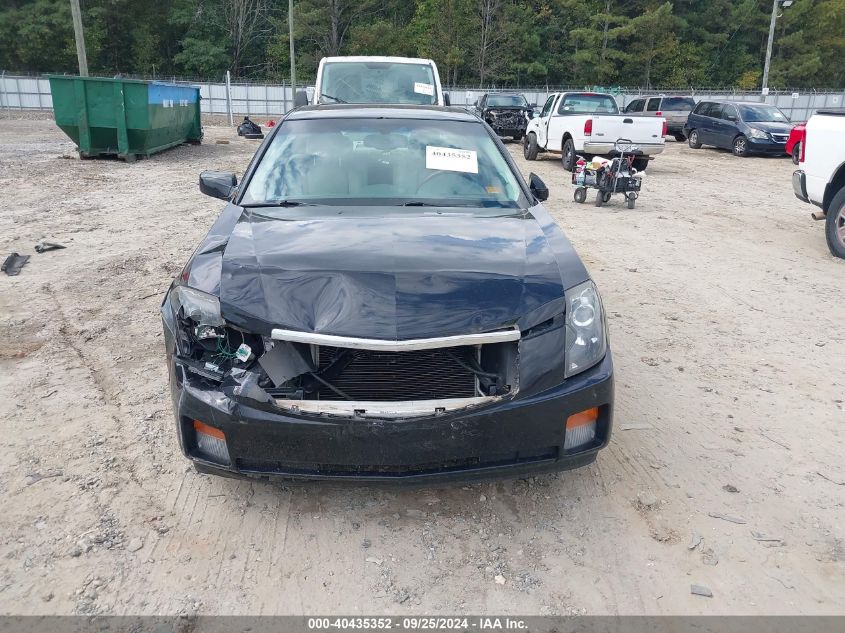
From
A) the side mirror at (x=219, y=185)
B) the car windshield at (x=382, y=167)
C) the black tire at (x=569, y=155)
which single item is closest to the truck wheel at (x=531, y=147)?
the black tire at (x=569, y=155)

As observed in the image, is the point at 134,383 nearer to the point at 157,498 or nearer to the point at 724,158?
the point at 157,498

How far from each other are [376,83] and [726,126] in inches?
586

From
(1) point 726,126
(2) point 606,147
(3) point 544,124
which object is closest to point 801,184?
(2) point 606,147

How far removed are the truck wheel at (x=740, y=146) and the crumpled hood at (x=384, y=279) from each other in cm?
1974

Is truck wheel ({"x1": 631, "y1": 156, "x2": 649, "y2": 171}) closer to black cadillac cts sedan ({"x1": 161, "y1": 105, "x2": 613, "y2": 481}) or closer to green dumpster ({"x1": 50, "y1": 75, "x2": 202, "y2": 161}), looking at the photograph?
green dumpster ({"x1": 50, "y1": 75, "x2": 202, "y2": 161})

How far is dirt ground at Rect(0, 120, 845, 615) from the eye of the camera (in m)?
2.57

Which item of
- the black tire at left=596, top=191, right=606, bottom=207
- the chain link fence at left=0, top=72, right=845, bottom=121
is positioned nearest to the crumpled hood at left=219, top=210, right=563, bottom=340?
the black tire at left=596, top=191, right=606, bottom=207

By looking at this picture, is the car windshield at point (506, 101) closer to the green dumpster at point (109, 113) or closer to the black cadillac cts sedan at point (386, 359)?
the green dumpster at point (109, 113)

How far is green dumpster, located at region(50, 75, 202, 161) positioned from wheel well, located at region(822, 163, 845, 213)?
13341 millimetres

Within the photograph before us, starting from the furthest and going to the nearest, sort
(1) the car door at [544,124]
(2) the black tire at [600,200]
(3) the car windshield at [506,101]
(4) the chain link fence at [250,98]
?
(4) the chain link fence at [250,98]
(3) the car windshield at [506,101]
(1) the car door at [544,124]
(2) the black tire at [600,200]

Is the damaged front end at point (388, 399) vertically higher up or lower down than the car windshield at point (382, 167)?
lower down

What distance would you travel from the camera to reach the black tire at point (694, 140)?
904 inches

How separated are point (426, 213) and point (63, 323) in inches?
126

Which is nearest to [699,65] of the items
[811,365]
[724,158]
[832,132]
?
[724,158]
